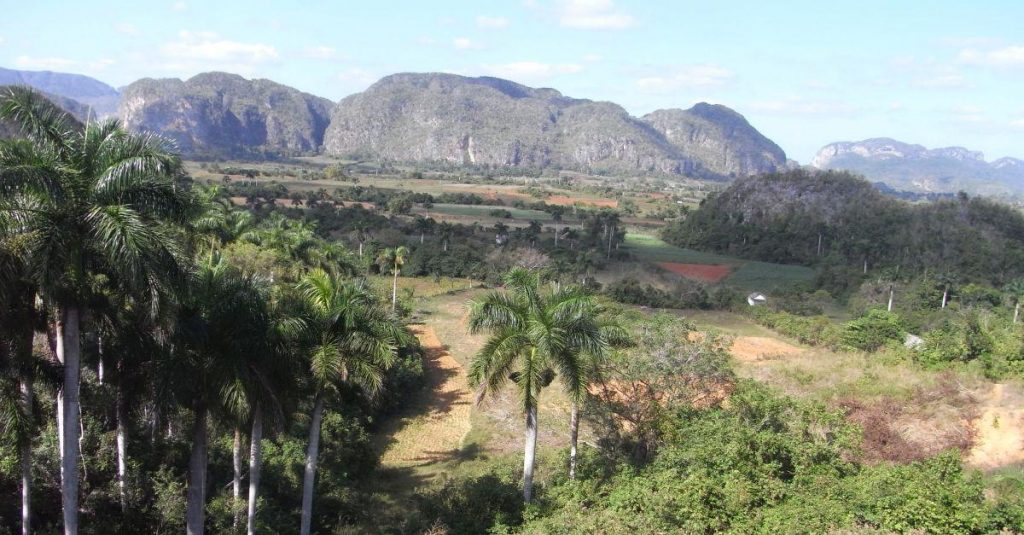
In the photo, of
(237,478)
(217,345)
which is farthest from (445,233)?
(217,345)

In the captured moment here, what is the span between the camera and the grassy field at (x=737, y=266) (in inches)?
2214

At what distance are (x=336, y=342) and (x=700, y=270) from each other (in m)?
53.2

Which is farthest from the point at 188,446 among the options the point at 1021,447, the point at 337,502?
the point at 1021,447

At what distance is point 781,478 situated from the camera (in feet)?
37.2

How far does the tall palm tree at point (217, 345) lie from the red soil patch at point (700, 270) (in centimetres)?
4939

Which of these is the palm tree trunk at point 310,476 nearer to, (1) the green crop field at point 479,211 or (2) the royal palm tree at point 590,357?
(2) the royal palm tree at point 590,357

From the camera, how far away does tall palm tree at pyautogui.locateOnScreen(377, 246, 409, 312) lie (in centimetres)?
3462

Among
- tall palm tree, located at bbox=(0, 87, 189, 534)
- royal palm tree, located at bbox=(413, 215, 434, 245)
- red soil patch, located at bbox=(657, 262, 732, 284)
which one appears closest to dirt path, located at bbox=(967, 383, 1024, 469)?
tall palm tree, located at bbox=(0, 87, 189, 534)

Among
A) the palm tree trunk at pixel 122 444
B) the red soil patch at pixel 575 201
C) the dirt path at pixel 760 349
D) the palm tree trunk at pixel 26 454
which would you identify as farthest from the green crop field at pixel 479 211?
the palm tree trunk at pixel 26 454

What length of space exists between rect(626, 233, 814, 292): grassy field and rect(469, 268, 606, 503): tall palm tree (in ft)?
147

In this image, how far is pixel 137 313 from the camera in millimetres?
7953

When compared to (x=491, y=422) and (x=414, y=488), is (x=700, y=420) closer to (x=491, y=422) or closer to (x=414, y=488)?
(x=414, y=488)

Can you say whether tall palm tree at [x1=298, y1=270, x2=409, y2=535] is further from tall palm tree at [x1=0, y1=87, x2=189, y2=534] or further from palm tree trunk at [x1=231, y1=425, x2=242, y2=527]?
→ tall palm tree at [x1=0, y1=87, x2=189, y2=534]

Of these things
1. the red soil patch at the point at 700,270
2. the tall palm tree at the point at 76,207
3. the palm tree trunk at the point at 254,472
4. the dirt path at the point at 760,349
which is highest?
the tall palm tree at the point at 76,207
